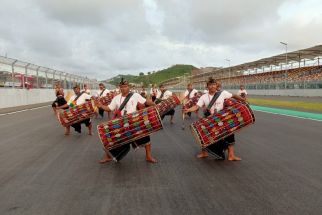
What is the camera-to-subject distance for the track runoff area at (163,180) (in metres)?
4.79

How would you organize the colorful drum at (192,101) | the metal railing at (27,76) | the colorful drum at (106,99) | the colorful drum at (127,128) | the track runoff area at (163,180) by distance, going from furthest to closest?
the metal railing at (27,76) < the colorful drum at (106,99) < the colorful drum at (192,101) < the colorful drum at (127,128) < the track runoff area at (163,180)

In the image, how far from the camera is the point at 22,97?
29422mm

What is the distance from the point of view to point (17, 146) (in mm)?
9820

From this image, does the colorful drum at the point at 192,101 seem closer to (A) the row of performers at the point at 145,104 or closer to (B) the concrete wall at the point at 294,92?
(A) the row of performers at the point at 145,104

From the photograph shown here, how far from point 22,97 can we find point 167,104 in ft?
56.5

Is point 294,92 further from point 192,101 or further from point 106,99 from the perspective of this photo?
point 192,101

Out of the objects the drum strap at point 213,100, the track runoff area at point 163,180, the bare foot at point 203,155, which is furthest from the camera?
the bare foot at point 203,155

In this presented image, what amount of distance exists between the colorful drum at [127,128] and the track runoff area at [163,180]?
49 cm

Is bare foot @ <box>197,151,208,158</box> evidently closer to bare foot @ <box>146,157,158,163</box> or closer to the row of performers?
the row of performers

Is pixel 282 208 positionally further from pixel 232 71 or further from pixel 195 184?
pixel 232 71

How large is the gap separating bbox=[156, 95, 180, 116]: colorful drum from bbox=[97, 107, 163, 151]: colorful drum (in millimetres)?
8093

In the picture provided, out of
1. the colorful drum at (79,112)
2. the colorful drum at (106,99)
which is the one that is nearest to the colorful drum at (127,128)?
the colorful drum at (79,112)

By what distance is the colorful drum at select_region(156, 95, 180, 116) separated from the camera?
612 inches

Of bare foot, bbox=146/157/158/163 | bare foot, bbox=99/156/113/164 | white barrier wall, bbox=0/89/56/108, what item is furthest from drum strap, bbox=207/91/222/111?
white barrier wall, bbox=0/89/56/108
